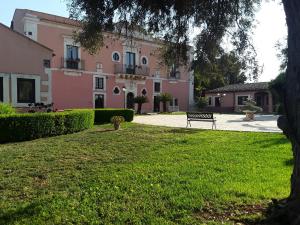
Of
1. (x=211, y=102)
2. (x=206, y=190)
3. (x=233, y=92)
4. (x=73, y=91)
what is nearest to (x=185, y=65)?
(x=206, y=190)

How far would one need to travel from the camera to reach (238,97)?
5353 centimetres

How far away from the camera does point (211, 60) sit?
27.2ft

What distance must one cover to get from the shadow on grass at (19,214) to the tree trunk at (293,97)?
353 cm

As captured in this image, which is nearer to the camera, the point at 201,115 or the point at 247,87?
the point at 201,115

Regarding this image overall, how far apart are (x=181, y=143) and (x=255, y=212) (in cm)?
705

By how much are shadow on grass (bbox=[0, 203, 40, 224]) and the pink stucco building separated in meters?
26.6

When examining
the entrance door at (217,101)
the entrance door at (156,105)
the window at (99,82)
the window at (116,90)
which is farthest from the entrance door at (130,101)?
the entrance door at (217,101)

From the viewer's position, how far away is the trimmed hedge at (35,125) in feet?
42.5

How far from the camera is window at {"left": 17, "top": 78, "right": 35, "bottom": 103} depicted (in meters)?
20.5

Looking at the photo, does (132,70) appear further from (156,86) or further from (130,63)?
(156,86)

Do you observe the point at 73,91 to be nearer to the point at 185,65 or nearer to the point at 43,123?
the point at 43,123

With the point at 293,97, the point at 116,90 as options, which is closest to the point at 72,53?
the point at 116,90

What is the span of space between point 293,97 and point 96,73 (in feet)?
124

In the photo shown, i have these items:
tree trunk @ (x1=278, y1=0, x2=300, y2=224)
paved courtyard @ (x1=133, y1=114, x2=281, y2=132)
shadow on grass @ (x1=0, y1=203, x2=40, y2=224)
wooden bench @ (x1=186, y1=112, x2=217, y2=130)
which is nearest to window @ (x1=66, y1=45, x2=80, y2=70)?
paved courtyard @ (x1=133, y1=114, x2=281, y2=132)
